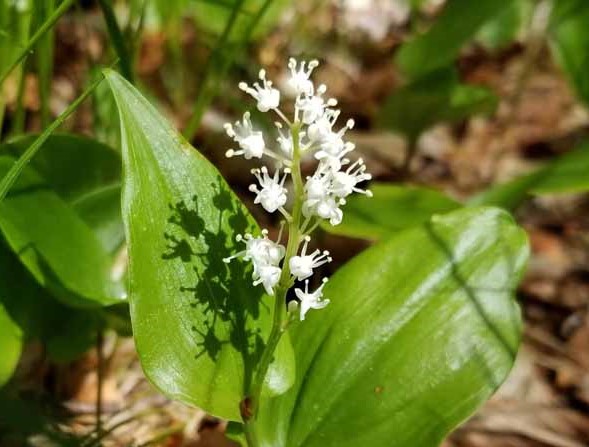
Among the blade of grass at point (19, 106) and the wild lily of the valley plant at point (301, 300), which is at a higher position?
the blade of grass at point (19, 106)

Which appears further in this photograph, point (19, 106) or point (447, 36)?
point (447, 36)

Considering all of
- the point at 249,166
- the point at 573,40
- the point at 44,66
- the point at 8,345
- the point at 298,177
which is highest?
the point at 44,66

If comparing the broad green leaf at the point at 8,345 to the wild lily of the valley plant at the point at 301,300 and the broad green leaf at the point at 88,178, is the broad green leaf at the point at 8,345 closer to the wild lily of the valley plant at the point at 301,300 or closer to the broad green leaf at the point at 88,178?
the broad green leaf at the point at 88,178

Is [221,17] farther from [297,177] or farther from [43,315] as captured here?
[297,177]

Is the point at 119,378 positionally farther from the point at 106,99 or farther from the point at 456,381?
the point at 456,381

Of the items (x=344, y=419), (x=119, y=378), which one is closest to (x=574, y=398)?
(x=344, y=419)

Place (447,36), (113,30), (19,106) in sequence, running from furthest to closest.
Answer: (447,36) < (19,106) < (113,30)

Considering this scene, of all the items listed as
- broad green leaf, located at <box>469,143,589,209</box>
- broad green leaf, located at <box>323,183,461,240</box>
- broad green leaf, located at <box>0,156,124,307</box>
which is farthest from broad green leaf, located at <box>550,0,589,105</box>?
broad green leaf, located at <box>0,156,124,307</box>

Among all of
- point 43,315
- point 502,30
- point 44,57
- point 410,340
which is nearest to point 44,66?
point 44,57

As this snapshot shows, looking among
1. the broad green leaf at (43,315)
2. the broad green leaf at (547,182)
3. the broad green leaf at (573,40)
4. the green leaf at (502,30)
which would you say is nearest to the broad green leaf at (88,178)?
the broad green leaf at (43,315)
